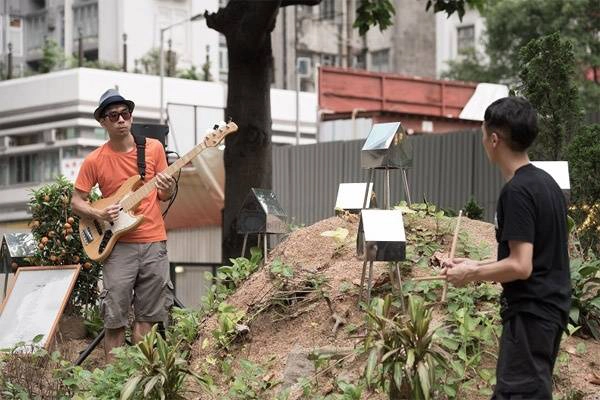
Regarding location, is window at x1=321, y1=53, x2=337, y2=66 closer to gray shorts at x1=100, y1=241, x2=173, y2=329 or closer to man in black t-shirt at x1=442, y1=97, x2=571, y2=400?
gray shorts at x1=100, y1=241, x2=173, y2=329

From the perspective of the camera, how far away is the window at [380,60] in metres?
59.1

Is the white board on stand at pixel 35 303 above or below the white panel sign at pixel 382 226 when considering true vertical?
below

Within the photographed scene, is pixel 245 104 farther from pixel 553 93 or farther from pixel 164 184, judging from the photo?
pixel 164 184

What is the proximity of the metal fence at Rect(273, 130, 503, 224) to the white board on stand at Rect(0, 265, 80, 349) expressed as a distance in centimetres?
640

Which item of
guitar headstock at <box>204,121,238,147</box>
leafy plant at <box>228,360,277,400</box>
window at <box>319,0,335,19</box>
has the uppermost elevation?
window at <box>319,0,335,19</box>

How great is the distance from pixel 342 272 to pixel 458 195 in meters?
9.60

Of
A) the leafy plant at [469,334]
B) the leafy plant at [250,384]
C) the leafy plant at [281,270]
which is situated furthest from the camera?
the leafy plant at [281,270]

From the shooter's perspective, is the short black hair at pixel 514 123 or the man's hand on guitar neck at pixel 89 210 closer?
the short black hair at pixel 514 123

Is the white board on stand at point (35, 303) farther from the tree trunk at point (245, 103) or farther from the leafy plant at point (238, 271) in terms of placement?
the tree trunk at point (245, 103)

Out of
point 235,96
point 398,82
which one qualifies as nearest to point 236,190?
point 235,96

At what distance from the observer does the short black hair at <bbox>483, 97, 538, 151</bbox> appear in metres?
5.48

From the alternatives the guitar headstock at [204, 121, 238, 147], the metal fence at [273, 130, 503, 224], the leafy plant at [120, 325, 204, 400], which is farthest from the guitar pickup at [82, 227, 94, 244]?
the metal fence at [273, 130, 503, 224]

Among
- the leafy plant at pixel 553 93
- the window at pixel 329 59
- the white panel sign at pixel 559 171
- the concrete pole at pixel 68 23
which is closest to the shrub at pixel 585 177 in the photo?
the leafy plant at pixel 553 93

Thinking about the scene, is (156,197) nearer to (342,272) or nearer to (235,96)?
(342,272)
